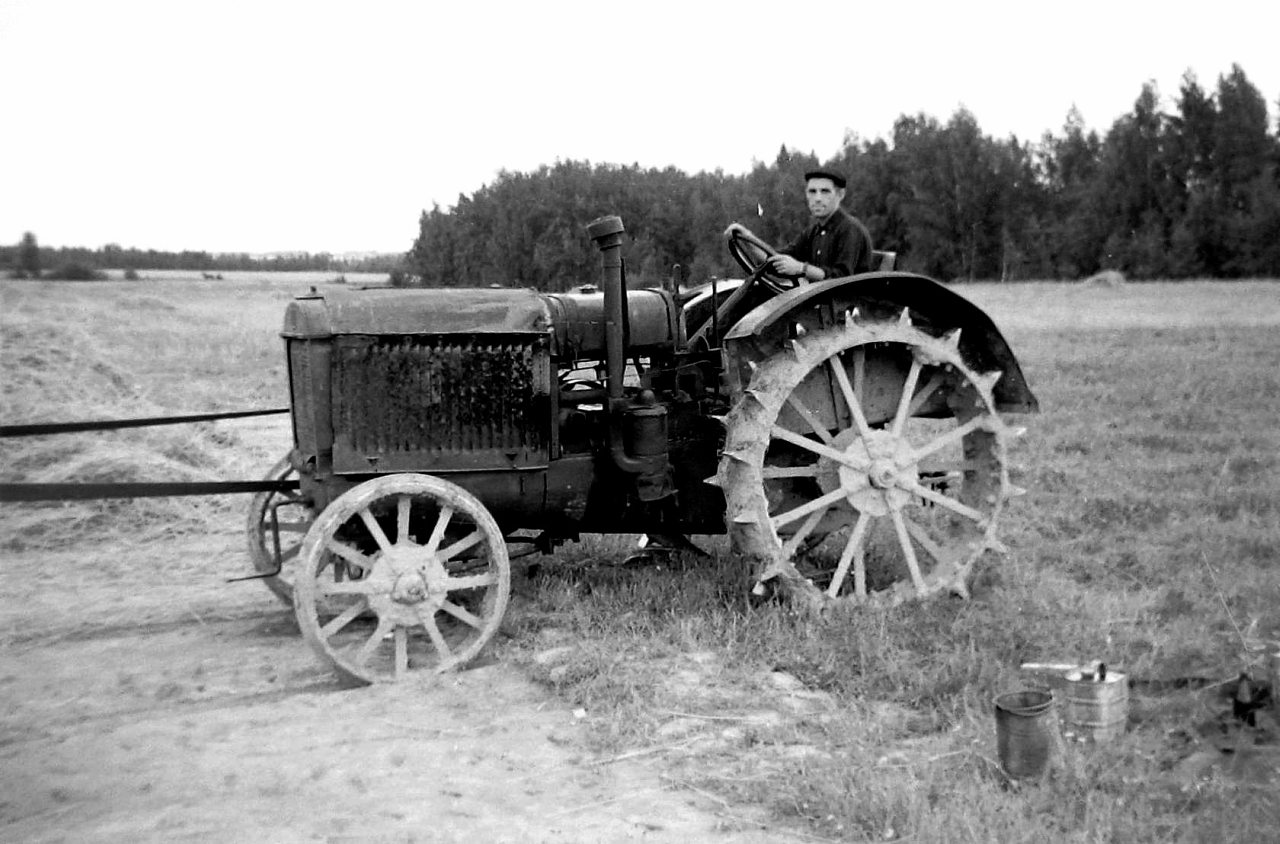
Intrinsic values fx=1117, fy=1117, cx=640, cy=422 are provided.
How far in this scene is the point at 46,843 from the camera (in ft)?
10.4

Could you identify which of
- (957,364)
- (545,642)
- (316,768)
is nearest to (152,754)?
(316,768)

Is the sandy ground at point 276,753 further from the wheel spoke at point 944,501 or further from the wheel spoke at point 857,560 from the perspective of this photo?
the wheel spoke at point 944,501

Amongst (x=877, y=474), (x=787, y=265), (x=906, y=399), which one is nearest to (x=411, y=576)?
(x=877, y=474)

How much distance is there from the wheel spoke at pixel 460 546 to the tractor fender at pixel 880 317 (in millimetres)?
1356

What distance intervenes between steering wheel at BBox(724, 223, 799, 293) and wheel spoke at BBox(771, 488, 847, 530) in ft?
3.63

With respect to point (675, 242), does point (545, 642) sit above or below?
below

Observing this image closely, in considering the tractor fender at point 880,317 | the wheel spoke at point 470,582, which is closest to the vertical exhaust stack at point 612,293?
the tractor fender at point 880,317

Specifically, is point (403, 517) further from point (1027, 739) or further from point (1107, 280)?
point (1107, 280)

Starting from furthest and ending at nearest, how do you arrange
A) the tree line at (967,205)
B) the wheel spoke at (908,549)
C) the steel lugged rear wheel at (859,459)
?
the tree line at (967,205), the wheel spoke at (908,549), the steel lugged rear wheel at (859,459)

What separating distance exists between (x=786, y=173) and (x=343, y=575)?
5.73 metres

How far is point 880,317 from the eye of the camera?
17.6ft

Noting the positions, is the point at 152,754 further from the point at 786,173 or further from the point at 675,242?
the point at 675,242

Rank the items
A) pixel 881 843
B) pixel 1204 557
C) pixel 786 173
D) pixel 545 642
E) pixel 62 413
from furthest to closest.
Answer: pixel 786 173 < pixel 62 413 < pixel 1204 557 < pixel 545 642 < pixel 881 843

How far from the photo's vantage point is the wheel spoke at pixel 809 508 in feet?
→ 16.3
